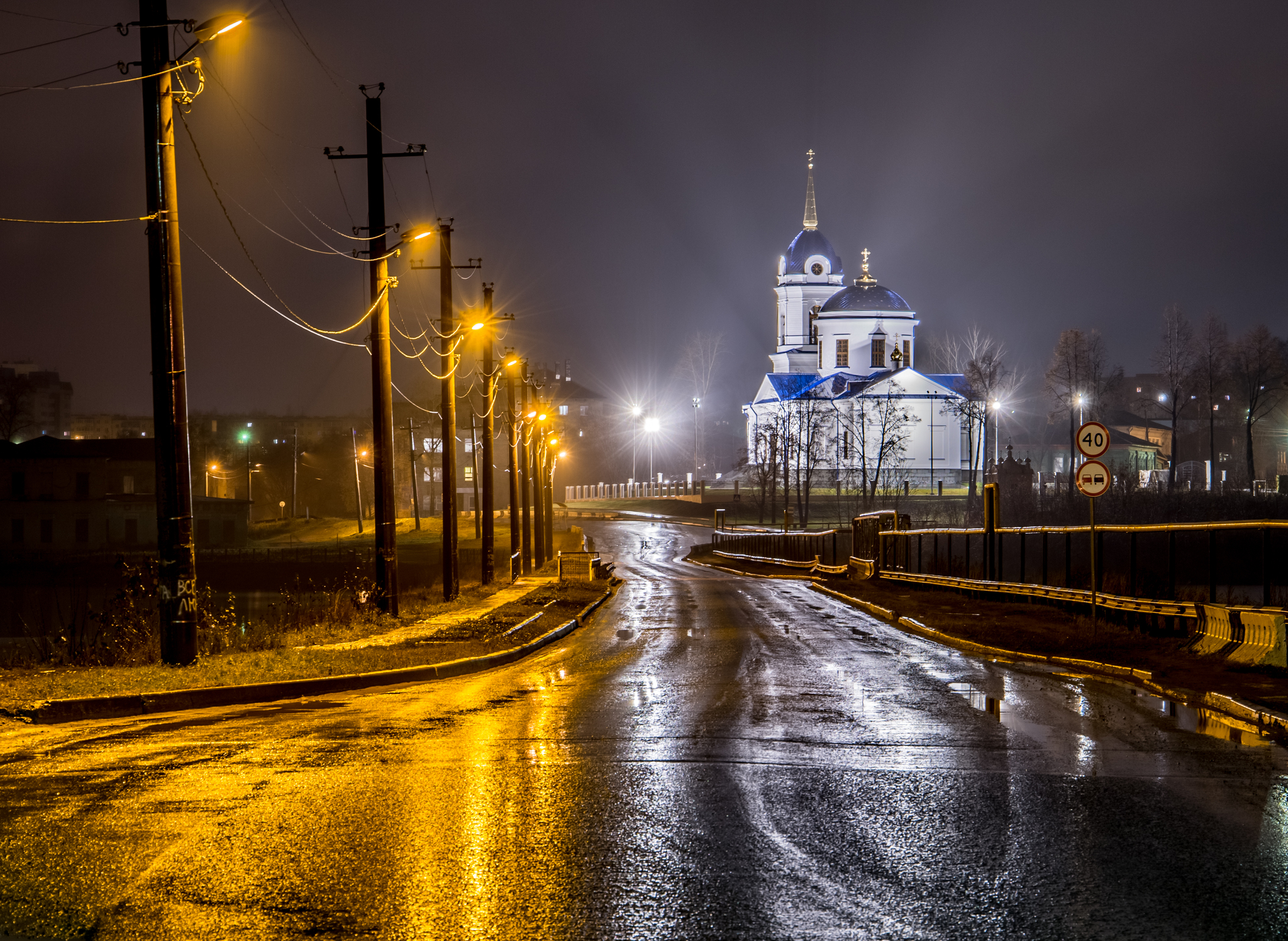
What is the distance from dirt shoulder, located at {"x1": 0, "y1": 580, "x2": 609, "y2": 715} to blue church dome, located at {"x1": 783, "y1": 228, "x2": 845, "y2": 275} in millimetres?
99744

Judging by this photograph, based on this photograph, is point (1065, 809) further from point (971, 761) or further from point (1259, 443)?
point (1259, 443)

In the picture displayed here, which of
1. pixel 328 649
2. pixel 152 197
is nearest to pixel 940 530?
pixel 328 649

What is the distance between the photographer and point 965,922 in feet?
17.6

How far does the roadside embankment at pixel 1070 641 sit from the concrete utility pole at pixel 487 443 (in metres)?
12.1

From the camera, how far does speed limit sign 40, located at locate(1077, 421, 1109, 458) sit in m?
18.7

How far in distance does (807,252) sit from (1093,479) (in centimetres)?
10267

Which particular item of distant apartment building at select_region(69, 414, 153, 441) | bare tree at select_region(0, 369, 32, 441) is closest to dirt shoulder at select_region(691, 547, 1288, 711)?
bare tree at select_region(0, 369, 32, 441)

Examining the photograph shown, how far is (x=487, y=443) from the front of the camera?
128 ft

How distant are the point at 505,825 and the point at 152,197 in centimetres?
1086

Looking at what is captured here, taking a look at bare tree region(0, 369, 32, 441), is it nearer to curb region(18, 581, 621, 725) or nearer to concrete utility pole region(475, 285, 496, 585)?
concrete utility pole region(475, 285, 496, 585)

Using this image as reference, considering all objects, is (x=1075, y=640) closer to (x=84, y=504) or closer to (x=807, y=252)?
(x=84, y=504)

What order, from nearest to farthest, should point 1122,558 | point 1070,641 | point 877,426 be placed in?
1. point 1070,641
2. point 1122,558
3. point 877,426

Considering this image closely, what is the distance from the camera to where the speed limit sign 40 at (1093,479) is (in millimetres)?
18422

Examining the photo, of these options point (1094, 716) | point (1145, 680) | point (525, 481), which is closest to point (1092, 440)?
point (1145, 680)
